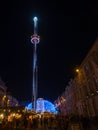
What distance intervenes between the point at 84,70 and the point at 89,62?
16.0ft

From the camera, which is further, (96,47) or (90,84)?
(90,84)

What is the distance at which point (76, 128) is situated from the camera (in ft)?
64.8

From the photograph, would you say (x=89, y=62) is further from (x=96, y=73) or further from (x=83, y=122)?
(x=83, y=122)

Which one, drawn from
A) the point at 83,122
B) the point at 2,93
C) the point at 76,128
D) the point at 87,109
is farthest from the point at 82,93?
the point at 2,93

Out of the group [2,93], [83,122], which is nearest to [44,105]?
[2,93]

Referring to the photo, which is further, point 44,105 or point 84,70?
point 44,105

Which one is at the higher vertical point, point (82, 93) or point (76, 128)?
point (82, 93)

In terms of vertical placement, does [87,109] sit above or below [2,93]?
below

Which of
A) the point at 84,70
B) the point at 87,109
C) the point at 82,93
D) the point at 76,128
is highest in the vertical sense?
the point at 84,70

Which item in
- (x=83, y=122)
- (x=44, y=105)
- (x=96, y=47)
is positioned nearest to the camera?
(x=83, y=122)

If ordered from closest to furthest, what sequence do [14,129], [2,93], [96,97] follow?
1. [14,129]
2. [96,97]
3. [2,93]

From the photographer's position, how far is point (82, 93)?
48.4m

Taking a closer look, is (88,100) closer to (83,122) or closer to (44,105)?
(83,122)

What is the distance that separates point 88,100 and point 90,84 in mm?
4641
